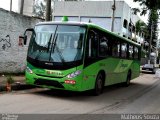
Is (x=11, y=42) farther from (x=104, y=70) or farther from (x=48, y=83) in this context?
(x=48, y=83)

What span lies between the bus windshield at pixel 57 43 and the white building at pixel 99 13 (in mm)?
39903

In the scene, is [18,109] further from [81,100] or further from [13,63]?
[13,63]

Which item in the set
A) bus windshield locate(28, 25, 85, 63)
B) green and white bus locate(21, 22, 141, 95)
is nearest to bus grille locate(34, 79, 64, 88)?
green and white bus locate(21, 22, 141, 95)

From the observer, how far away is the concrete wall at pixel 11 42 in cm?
1733

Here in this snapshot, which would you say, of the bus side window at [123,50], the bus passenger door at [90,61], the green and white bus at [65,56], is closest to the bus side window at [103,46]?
the green and white bus at [65,56]

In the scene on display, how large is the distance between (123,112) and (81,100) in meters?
2.32

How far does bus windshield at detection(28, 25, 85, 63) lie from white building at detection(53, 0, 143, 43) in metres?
39.9

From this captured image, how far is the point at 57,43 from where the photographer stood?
1213 cm

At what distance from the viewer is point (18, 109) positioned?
9414mm

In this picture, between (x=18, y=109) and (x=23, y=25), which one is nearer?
(x=18, y=109)

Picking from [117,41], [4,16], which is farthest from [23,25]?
[117,41]

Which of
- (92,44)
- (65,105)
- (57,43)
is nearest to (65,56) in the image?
(57,43)

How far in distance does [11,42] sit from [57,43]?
6555mm

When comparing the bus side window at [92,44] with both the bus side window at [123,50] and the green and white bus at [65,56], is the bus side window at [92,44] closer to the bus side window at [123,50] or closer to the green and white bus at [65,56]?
the green and white bus at [65,56]
